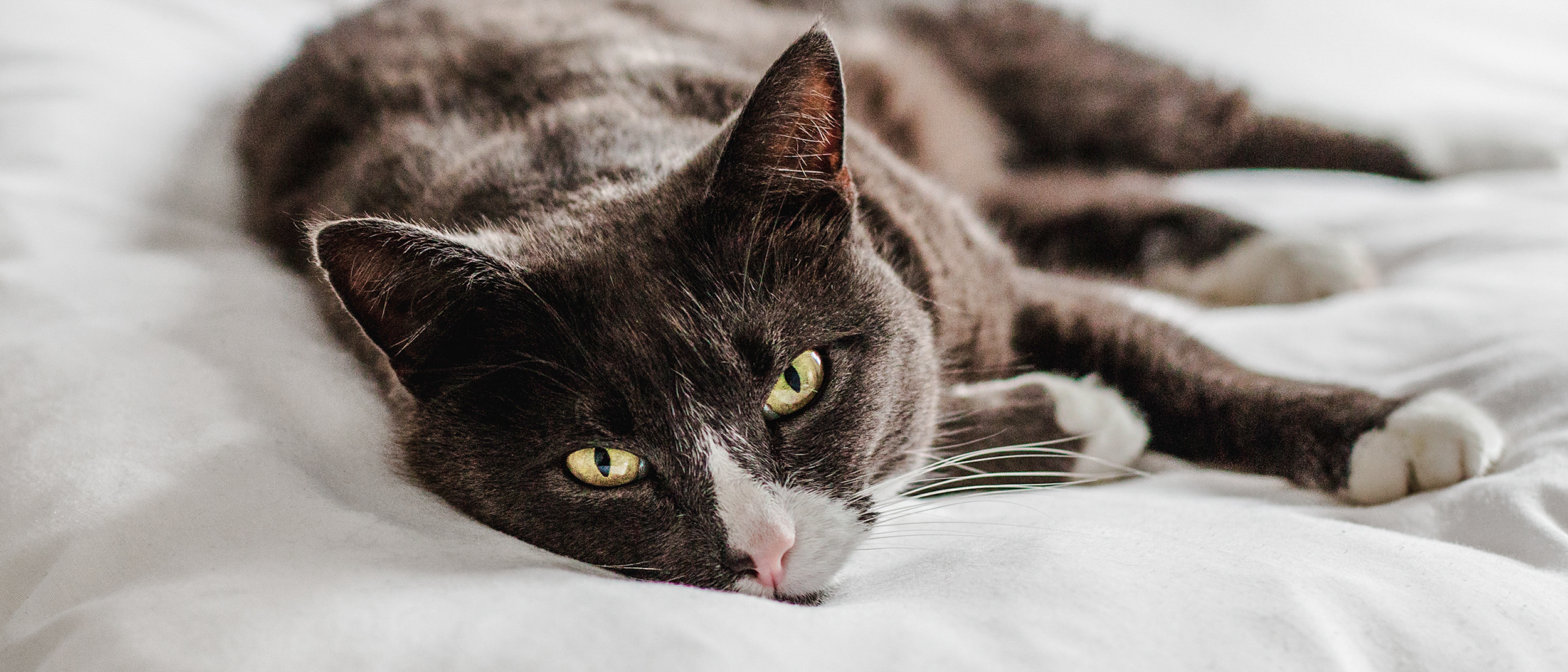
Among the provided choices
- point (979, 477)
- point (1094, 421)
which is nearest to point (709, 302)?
point (979, 477)

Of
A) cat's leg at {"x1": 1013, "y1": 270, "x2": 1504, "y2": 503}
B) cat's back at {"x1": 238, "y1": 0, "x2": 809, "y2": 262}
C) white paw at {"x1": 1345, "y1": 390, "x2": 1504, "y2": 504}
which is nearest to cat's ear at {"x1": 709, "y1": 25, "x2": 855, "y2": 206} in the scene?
cat's back at {"x1": 238, "y1": 0, "x2": 809, "y2": 262}

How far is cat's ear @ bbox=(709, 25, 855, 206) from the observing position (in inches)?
40.9

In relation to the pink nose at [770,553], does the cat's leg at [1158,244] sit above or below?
above

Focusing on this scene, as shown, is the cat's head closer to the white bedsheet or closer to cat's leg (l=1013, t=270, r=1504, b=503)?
the white bedsheet

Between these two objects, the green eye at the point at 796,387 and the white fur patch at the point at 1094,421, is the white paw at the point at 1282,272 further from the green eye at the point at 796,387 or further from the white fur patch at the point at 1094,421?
the green eye at the point at 796,387

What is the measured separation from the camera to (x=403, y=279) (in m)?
1.01

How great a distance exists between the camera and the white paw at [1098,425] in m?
1.33

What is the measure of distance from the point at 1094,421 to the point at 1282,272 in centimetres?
80

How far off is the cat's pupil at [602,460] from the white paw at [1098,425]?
67cm

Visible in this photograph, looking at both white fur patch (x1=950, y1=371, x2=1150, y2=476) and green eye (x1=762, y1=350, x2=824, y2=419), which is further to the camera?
white fur patch (x1=950, y1=371, x2=1150, y2=476)

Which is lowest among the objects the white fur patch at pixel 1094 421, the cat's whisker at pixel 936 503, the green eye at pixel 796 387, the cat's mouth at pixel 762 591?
the cat's mouth at pixel 762 591

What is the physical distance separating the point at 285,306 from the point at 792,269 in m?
0.75

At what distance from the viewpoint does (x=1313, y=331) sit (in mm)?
1584

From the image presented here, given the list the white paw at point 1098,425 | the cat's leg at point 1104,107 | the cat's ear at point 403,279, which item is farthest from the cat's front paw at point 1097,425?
the cat's leg at point 1104,107
